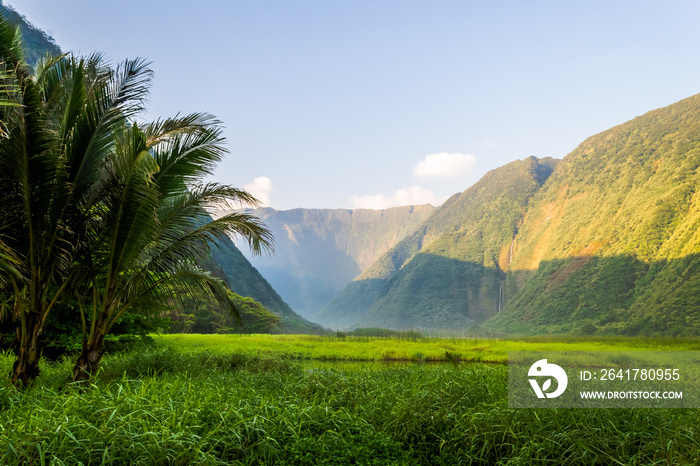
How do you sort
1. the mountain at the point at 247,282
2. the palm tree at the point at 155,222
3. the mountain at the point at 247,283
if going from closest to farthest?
1. the palm tree at the point at 155,222
2. the mountain at the point at 247,283
3. the mountain at the point at 247,282

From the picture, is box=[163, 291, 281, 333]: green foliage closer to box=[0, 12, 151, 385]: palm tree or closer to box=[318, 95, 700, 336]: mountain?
box=[0, 12, 151, 385]: palm tree

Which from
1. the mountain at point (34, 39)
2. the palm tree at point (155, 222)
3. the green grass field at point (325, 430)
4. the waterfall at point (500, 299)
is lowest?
the waterfall at point (500, 299)

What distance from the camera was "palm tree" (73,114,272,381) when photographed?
6520 millimetres

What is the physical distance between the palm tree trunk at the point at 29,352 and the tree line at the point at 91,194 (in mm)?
15

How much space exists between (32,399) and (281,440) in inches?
124

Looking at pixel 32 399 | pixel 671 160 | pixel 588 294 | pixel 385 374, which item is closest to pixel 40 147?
pixel 32 399

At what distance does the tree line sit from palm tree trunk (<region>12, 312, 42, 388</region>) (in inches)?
0.6

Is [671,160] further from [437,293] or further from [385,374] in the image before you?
[385,374]

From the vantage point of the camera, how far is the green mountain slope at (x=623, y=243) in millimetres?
47594

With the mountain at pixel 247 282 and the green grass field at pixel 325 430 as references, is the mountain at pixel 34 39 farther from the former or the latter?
the green grass field at pixel 325 430

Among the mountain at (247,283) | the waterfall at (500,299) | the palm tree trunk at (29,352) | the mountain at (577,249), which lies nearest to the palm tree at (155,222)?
the palm tree trunk at (29,352)

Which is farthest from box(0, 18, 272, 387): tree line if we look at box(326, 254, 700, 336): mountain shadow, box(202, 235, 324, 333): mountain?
box(202, 235, 324, 333): mountain

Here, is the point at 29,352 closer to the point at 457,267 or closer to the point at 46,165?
the point at 46,165

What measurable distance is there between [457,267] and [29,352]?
316ft
